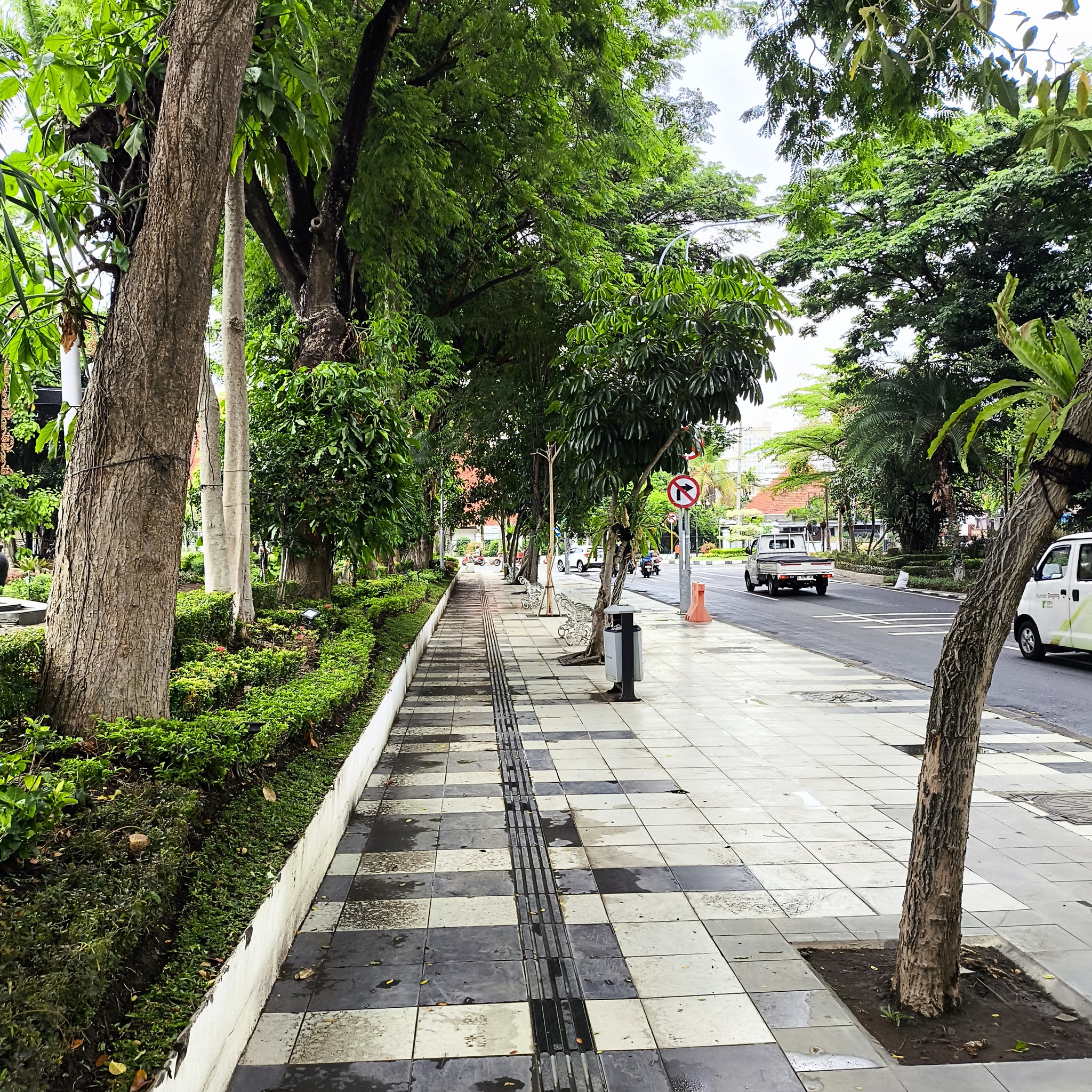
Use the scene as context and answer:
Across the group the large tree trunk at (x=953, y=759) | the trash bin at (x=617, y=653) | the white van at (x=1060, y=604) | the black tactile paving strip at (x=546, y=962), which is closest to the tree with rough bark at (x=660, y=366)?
the trash bin at (x=617, y=653)

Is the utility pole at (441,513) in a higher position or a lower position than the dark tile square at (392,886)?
higher

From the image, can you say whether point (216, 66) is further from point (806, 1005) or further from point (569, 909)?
point (806, 1005)

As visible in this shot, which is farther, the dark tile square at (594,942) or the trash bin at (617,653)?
the trash bin at (617,653)

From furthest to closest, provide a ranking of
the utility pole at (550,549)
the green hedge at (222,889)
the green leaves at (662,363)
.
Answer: the utility pole at (550,549) < the green leaves at (662,363) < the green hedge at (222,889)

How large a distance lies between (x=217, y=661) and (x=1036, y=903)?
17.4ft

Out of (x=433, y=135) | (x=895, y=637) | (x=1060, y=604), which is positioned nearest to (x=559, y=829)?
(x=433, y=135)

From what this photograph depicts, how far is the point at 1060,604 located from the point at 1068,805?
25.0 ft

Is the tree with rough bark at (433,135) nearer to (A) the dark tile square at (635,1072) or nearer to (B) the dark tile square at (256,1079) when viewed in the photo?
(B) the dark tile square at (256,1079)

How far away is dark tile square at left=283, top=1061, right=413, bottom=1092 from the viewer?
2994 mm

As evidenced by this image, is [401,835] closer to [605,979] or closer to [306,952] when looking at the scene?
[306,952]

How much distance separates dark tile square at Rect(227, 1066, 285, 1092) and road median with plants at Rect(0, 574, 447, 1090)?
0.41m

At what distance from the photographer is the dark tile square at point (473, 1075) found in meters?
3.01

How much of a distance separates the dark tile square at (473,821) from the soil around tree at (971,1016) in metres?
2.37

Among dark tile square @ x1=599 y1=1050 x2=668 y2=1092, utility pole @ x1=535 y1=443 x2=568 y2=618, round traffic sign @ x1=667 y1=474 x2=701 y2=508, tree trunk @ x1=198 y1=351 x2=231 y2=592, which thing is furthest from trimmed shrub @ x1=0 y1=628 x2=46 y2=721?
utility pole @ x1=535 y1=443 x2=568 y2=618
